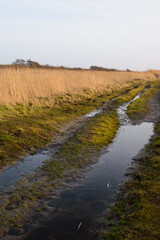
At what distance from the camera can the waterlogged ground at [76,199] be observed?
4824 millimetres

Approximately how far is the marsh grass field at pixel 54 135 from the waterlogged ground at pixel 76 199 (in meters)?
0.28

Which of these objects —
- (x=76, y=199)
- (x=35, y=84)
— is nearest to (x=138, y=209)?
(x=76, y=199)

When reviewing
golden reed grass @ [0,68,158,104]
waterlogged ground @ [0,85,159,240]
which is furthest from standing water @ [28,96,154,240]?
golden reed grass @ [0,68,158,104]

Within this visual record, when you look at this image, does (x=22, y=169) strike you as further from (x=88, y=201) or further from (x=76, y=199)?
(x=88, y=201)

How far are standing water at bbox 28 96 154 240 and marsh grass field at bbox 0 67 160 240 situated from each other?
409 millimetres

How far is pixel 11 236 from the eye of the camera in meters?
4.64

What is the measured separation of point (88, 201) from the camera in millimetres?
5984

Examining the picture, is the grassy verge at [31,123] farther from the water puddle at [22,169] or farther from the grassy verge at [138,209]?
the grassy verge at [138,209]

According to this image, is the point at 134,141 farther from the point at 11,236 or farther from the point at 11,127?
the point at 11,236

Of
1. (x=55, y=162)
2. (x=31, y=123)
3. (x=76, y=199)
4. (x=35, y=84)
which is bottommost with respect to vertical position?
(x=76, y=199)

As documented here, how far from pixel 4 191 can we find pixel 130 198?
315 cm

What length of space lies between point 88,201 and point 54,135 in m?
5.77

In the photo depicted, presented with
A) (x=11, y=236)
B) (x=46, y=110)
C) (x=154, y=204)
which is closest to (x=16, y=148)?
(x=11, y=236)

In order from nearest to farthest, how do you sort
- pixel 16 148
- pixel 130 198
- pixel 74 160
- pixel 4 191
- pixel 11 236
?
pixel 11 236 < pixel 130 198 < pixel 4 191 < pixel 74 160 < pixel 16 148
